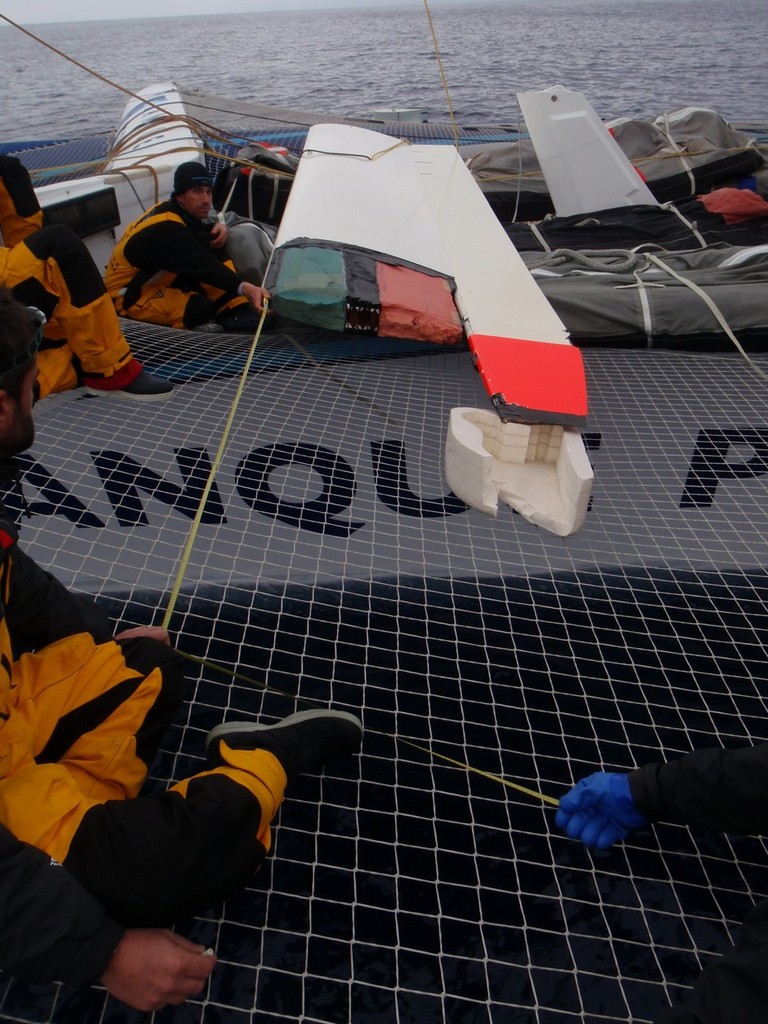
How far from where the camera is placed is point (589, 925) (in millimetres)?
1261

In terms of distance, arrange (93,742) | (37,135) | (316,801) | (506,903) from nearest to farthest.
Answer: (93,742), (506,903), (316,801), (37,135)

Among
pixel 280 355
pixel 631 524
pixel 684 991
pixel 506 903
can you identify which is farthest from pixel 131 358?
pixel 684 991

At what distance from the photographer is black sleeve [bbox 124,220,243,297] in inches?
96.3

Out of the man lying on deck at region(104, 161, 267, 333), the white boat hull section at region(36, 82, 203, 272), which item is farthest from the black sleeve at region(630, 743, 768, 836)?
the white boat hull section at region(36, 82, 203, 272)

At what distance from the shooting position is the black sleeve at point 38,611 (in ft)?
4.03

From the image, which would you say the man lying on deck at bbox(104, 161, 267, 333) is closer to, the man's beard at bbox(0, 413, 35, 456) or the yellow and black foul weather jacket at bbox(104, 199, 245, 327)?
the yellow and black foul weather jacket at bbox(104, 199, 245, 327)

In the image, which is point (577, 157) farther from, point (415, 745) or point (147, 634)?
point (147, 634)

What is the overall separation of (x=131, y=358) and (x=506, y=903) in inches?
70.0

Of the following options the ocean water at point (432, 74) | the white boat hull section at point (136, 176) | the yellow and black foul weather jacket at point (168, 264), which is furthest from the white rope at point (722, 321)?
the ocean water at point (432, 74)

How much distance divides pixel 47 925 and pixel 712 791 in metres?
0.95

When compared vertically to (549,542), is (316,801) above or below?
below

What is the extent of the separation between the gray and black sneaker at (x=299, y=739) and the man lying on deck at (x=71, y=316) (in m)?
1.22

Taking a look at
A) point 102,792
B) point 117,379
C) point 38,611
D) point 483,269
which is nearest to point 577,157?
point 483,269

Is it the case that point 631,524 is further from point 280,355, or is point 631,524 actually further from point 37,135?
point 37,135
